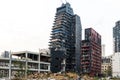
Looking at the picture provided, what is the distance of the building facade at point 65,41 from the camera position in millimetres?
180125

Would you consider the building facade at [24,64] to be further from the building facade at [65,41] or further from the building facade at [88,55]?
the building facade at [88,55]

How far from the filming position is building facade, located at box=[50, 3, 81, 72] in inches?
7092

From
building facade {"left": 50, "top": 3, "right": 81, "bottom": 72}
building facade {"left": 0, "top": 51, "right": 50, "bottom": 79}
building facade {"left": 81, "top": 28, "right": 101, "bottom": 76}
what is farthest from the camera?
building facade {"left": 81, "top": 28, "right": 101, "bottom": 76}

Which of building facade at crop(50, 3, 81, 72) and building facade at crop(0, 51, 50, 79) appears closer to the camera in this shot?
building facade at crop(0, 51, 50, 79)

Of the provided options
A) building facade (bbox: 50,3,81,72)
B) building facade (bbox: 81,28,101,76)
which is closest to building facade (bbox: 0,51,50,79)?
building facade (bbox: 50,3,81,72)

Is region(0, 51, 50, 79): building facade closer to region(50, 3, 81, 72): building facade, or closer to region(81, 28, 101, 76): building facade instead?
region(50, 3, 81, 72): building facade

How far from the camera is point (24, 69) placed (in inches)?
5797

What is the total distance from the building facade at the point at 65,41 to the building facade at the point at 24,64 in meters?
6.92

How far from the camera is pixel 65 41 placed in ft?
611

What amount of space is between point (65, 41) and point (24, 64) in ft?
137

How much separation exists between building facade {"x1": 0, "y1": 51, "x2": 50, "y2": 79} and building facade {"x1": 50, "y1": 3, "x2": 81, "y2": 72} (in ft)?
22.7

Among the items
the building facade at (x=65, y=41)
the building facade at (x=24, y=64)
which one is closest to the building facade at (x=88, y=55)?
the building facade at (x=65, y=41)

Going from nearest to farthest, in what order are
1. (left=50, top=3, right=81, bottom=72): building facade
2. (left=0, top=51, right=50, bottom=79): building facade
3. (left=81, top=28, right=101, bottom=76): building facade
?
1. (left=0, top=51, right=50, bottom=79): building facade
2. (left=50, top=3, right=81, bottom=72): building facade
3. (left=81, top=28, right=101, bottom=76): building facade

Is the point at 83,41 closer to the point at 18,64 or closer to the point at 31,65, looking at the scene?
the point at 31,65
